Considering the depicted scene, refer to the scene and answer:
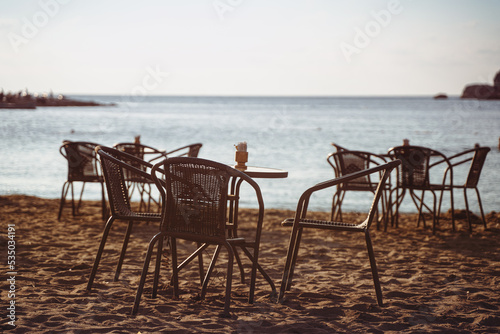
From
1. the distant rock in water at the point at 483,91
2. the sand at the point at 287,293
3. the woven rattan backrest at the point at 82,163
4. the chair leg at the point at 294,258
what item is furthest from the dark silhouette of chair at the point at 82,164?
the distant rock in water at the point at 483,91

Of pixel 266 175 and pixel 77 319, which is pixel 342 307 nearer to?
pixel 266 175

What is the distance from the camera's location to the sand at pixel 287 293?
126 inches

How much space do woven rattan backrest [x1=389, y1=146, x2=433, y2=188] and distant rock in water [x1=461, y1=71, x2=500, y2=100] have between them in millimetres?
114845

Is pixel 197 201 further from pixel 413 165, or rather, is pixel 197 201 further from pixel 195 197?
pixel 413 165

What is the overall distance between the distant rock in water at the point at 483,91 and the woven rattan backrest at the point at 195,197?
389ft

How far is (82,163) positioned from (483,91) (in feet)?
418

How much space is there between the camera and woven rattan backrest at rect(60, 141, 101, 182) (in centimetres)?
661

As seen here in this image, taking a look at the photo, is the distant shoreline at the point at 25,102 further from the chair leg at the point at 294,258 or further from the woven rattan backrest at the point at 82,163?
the chair leg at the point at 294,258

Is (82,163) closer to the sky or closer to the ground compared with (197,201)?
closer to the ground

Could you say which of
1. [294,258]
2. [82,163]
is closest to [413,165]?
[294,258]

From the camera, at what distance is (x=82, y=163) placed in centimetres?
668

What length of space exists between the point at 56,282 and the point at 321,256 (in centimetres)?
225

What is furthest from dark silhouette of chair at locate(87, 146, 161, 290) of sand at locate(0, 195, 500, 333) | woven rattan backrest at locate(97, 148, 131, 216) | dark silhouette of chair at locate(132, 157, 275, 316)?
sand at locate(0, 195, 500, 333)

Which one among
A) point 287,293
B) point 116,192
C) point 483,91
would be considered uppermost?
point 483,91
